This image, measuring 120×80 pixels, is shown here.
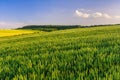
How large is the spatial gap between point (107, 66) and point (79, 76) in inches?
55.4

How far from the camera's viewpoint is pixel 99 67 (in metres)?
6.90

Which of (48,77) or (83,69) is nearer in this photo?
(48,77)

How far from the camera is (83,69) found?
6840 millimetres

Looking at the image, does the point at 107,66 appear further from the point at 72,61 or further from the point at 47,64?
the point at 47,64

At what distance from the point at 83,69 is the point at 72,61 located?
1.03 metres

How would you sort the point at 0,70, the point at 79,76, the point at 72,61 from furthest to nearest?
the point at 72,61 < the point at 0,70 < the point at 79,76

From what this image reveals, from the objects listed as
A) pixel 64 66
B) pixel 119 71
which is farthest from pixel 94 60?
pixel 119 71

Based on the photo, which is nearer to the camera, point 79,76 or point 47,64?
point 79,76

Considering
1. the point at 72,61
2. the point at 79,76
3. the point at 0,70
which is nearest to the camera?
the point at 79,76

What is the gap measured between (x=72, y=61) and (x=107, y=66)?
121 cm

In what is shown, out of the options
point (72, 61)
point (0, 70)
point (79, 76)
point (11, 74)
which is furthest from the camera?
point (72, 61)

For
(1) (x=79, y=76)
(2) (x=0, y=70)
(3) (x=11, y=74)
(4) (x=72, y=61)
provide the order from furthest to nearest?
(4) (x=72, y=61), (2) (x=0, y=70), (3) (x=11, y=74), (1) (x=79, y=76)

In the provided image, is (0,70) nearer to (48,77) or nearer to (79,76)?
(48,77)

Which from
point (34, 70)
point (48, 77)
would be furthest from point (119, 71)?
point (34, 70)
